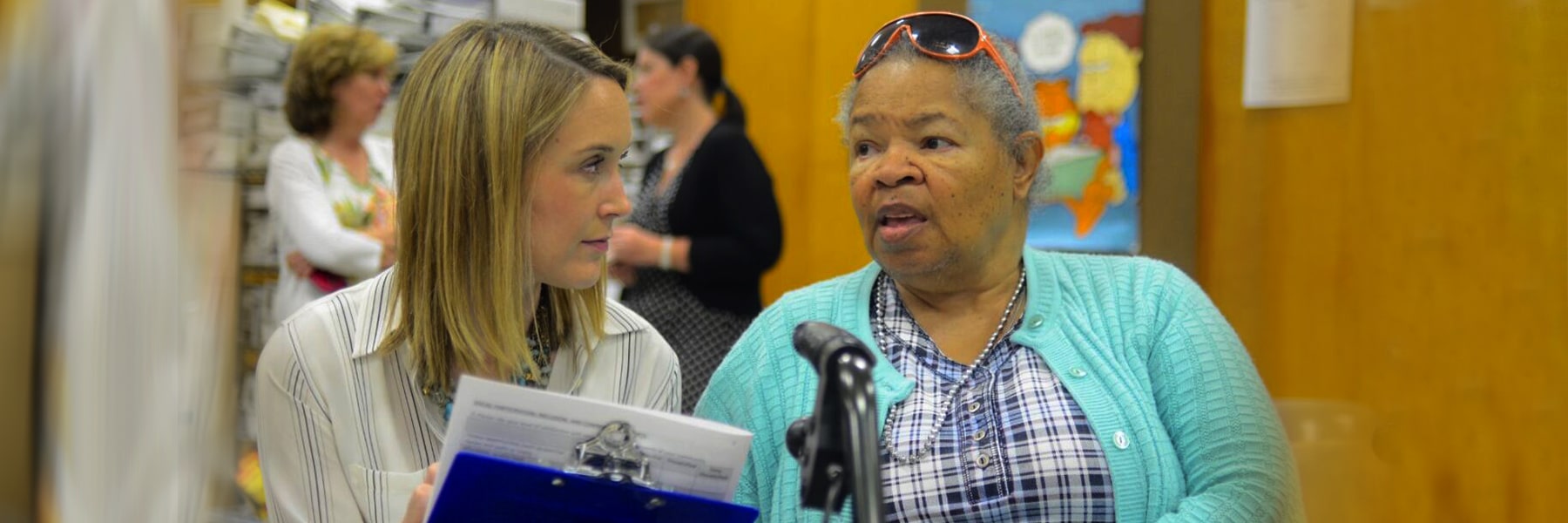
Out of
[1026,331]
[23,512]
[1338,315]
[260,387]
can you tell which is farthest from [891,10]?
[23,512]

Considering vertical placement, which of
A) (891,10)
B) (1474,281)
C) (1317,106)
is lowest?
(1474,281)

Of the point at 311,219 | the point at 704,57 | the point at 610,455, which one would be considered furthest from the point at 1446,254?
the point at 311,219

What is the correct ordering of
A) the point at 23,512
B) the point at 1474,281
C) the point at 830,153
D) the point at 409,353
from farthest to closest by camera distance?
the point at 830,153 < the point at 409,353 < the point at 1474,281 < the point at 23,512

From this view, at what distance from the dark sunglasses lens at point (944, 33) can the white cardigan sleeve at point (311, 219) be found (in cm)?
162

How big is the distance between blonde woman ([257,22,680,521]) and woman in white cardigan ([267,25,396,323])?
143 cm

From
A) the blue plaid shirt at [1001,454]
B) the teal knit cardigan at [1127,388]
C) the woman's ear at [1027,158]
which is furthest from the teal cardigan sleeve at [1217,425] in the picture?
the woman's ear at [1027,158]

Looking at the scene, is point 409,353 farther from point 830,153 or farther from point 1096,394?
point 830,153

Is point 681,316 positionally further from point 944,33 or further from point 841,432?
point 841,432

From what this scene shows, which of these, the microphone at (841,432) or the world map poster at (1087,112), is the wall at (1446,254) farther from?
the microphone at (841,432)

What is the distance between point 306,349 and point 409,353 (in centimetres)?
11

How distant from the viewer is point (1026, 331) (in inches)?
68.0

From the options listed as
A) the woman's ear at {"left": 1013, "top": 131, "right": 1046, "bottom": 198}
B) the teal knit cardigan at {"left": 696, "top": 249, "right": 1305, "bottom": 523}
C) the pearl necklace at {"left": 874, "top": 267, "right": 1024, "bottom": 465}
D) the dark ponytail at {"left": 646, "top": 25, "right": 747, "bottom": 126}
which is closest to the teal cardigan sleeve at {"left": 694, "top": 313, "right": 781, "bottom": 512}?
the teal knit cardigan at {"left": 696, "top": 249, "right": 1305, "bottom": 523}

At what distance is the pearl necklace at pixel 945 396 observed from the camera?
1.66 meters

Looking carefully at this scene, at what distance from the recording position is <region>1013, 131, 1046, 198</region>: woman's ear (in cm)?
180
